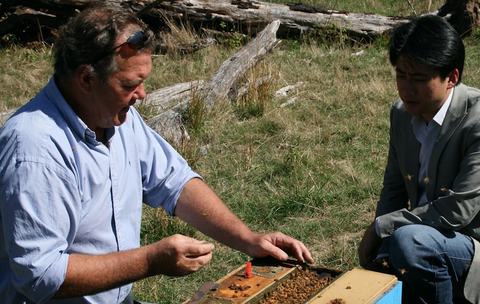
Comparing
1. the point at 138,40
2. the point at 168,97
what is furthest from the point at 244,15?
the point at 138,40

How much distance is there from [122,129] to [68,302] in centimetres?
83

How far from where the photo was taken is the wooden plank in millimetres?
1948

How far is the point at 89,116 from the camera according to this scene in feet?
6.90

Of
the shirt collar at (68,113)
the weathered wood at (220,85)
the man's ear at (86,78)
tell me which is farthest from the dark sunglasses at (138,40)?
the weathered wood at (220,85)

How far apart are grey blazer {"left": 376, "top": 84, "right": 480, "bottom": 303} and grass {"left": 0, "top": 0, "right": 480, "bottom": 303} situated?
101 cm

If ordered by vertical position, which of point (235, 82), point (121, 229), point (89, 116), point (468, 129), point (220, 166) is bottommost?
point (220, 166)

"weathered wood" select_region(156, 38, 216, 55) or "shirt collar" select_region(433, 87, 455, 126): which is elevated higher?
"shirt collar" select_region(433, 87, 455, 126)

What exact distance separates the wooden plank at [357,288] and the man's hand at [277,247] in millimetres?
243

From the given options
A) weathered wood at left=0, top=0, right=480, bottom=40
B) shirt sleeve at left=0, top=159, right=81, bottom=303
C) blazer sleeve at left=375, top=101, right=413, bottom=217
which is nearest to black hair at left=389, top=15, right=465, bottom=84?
blazer sleeve at left=375, top=101, right=413, bottom=217

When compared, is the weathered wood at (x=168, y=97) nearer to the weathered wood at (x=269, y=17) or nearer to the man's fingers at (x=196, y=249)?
the weathered wood at (x=269, y=17)

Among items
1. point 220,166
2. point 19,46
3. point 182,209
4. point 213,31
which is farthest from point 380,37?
point 182,209

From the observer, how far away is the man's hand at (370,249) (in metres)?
2.96

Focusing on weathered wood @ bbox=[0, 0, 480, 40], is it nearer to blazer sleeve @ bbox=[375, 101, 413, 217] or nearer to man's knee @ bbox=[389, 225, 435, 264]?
blazer sleeve @ bbox=[375, 101, 413, 217]

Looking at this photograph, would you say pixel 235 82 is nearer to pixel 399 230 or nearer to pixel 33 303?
pixel 399 230
